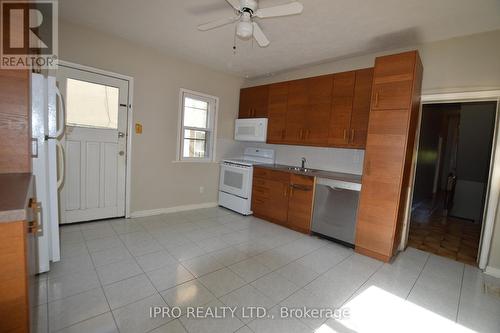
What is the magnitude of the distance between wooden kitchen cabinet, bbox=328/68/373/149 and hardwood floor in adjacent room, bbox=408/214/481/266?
1.74 m

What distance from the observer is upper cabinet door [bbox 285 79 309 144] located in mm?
3656

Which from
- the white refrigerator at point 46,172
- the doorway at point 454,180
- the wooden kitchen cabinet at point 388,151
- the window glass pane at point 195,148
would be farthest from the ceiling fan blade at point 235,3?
the doorway at point 454,180

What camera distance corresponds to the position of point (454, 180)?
16.3 feet

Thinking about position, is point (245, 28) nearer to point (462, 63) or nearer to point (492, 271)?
point (462, 63)

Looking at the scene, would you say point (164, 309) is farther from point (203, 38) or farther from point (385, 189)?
point (203, 38)

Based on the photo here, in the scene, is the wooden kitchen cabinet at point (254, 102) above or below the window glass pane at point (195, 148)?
above

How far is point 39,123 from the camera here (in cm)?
179

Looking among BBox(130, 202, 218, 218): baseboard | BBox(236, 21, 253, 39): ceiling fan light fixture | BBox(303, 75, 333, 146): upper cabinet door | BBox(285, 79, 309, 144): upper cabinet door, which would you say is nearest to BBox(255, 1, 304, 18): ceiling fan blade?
BBox(236, 21, 253, 39): ceiling fan light fixture

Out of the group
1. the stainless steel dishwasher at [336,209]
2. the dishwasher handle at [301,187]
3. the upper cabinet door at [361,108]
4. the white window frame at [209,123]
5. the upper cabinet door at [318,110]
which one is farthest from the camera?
the white window frame at [209,123]

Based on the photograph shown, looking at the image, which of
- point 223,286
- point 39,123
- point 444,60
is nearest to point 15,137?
point 39,123

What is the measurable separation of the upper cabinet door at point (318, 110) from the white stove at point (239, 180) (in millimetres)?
1044

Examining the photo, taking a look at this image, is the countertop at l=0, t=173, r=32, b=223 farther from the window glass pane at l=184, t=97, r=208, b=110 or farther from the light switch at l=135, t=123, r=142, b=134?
the window glass pane at l=184, t=97, r=208, b=110

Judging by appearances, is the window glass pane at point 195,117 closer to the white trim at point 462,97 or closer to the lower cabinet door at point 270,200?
the lower cabinet door at point 270,200

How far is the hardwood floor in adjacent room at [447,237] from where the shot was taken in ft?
9.83
